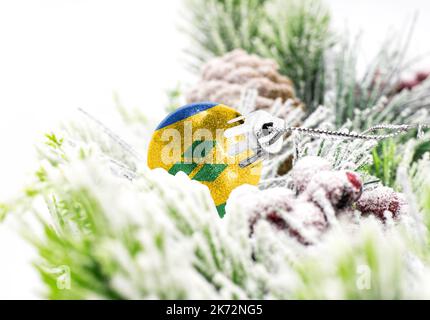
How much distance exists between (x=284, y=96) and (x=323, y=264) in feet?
1.46

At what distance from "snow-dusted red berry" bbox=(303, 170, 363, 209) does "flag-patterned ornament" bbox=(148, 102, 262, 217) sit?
0.33 ft

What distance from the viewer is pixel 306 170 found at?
0.31m

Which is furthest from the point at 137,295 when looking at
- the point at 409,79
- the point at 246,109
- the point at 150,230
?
the point at 409,79

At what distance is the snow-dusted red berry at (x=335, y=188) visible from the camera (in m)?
0.28

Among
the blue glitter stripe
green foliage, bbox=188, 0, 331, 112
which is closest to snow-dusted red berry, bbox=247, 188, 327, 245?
the blue glitter stripe

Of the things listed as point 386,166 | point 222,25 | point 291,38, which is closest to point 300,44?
point 291,38

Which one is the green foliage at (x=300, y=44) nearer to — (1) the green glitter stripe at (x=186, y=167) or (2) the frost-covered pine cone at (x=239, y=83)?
(2) the frost-covered pine cone at (x=239, y=83)

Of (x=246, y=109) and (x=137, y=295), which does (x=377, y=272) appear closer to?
(x=137, y=295)

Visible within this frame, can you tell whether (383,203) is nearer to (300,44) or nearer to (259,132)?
(259,132)

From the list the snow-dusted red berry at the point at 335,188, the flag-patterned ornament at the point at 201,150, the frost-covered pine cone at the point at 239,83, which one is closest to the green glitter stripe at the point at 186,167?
the flag-patterned ornament at the point at 201,150

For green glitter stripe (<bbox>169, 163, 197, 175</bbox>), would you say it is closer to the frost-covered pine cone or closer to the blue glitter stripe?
the blue glitter stripe

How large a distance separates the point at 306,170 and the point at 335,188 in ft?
0.10

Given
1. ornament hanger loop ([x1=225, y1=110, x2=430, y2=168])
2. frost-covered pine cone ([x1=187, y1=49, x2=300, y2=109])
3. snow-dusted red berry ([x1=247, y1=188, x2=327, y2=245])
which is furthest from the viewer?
frost-covered pine cone ([x1=187, y1=49, x2=300, y2=109])

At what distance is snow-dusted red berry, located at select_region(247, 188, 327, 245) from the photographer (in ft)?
0.86
